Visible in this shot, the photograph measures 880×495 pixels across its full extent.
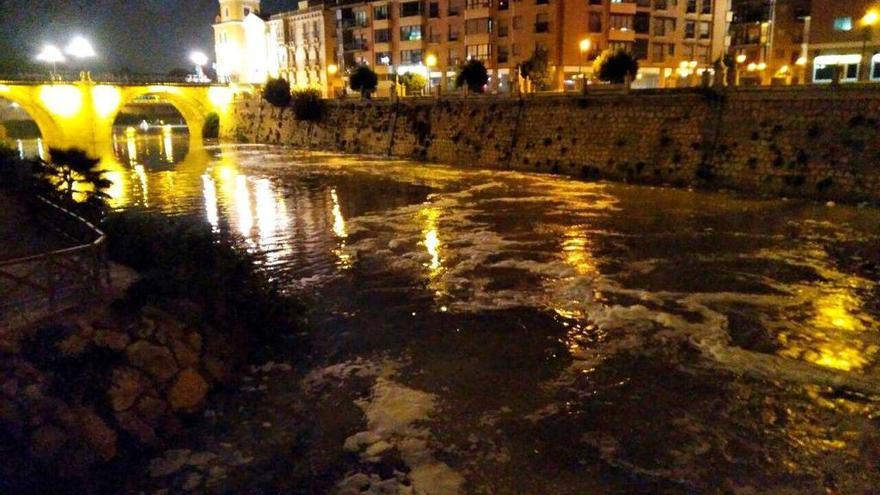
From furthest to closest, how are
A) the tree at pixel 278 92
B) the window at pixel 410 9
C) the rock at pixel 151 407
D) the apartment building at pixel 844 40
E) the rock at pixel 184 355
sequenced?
the window at pixel 410 9 → the tree at pixel 278 92 → the apartment building at pixel 844 40 → the rock at pixel 184 355 → the rock at pixel 151 407

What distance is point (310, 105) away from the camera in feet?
183

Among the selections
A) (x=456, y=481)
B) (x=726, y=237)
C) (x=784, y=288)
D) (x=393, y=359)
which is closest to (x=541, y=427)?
(x=456, y=481)

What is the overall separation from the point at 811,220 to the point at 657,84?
38431 millimetres

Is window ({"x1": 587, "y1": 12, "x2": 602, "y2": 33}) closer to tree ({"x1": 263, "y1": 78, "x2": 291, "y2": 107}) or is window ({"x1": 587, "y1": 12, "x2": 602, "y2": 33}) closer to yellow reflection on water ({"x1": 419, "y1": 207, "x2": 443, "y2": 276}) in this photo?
tree ({"x1": 263, "y1": 78, "x2": 291, "y2": 107})

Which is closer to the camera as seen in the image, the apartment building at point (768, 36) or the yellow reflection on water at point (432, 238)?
the yellow reflection on water at point (432, 238)

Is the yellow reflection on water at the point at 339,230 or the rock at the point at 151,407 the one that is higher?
the yellow reflection on water at the point at 339,230

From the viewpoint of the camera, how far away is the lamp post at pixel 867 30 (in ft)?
105

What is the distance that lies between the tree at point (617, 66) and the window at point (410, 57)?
31993mm

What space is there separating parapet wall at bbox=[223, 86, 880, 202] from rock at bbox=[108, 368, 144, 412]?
2455cm

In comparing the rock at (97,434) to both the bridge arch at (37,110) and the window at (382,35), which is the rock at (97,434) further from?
the window at (382,35)

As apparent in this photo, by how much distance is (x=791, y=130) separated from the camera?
85.4 feet

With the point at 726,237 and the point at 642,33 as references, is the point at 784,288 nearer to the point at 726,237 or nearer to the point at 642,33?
the point at 726,237

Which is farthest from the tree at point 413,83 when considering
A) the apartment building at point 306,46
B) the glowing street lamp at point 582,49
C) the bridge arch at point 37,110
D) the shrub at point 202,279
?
the shrub at point 202,279

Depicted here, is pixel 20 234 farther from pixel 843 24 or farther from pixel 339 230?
pixel 843 24
